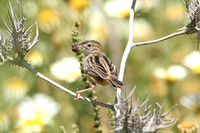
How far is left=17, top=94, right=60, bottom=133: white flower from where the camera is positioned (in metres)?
4.89

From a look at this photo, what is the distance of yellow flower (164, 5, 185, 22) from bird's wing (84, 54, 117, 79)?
134 inches

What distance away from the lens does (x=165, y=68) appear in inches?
238

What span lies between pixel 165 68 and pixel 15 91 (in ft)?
6.92

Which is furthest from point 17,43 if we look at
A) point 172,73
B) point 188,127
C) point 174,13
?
point 174,13

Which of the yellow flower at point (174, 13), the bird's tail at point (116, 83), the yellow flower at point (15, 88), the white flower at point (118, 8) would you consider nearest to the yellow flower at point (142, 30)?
the yellow flower at point (174, 13)

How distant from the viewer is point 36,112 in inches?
200

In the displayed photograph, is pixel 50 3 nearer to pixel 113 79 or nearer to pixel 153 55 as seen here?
pixel 153 55

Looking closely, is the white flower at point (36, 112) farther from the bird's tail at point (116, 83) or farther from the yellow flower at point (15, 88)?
the bird's tail at point (116, 83)

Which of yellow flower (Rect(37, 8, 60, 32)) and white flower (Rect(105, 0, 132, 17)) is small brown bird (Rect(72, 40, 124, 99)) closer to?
white flower (Rect(105, 0, 132, 17))

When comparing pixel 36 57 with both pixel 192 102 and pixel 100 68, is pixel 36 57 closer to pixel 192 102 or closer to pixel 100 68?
pixel 192 102

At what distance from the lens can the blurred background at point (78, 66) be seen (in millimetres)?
5020

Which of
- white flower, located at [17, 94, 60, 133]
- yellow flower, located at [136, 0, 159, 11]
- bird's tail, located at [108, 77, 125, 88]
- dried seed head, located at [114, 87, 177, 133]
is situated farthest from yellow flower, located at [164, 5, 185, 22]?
dried seed head, located at [114, 87, 177, 133]

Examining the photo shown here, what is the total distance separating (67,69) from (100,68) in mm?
1759

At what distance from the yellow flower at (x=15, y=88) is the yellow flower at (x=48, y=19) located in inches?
34.1
